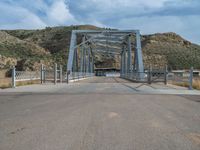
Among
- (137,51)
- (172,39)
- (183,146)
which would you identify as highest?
(172,39)

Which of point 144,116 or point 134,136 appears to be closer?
point 134,136

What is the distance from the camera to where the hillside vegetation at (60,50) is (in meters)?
74.4

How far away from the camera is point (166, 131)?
5.91 metres

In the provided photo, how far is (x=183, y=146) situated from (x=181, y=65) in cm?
10307

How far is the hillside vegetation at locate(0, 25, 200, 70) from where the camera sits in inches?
2928

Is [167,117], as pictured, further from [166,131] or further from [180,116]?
[166,131]

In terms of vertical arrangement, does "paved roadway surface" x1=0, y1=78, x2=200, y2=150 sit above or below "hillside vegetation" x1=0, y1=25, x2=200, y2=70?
below

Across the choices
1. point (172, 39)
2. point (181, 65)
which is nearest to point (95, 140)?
point (181, 65)

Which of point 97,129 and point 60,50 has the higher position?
point 60,50

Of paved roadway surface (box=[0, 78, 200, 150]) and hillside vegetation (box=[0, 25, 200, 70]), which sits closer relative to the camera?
paved roadway surface (box=[0, 78, 200, 150])

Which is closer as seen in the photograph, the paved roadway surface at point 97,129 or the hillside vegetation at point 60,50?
the paved roadway surface at point 97,129

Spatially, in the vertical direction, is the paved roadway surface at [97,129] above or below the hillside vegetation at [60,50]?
below

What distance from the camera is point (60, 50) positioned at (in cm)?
10106

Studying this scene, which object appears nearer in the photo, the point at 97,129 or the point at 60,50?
the point at 97,129
